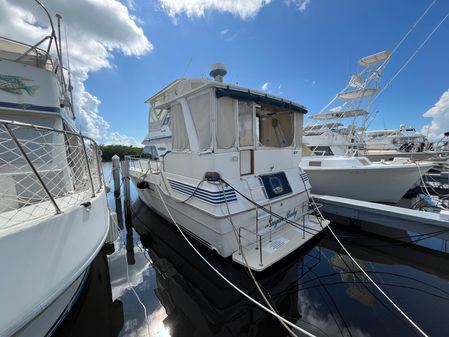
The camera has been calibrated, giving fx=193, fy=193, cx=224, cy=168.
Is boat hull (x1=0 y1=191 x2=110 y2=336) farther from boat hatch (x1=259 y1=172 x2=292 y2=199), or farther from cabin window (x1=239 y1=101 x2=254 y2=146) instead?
boat hatch (x1=259 y1=172 x2=292 y2=199)

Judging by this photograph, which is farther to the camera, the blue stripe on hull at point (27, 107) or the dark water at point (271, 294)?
the blue stripe on hull at point (27, 107)

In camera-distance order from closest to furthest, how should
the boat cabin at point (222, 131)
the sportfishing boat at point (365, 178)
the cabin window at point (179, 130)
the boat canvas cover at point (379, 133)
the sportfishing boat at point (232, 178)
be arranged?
the sportfishing boat at point (232, 178), the boat cabin at point (222, 131), the cabin window at point (179, 130), the sportfishing boat at point (365, 178), the boat canvas cover at point (379, 133)

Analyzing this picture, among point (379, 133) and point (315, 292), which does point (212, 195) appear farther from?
point (379, 133)

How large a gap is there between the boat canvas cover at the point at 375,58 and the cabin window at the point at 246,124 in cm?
795

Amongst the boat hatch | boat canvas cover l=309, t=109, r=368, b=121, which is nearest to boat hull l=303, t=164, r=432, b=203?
the boat hatch

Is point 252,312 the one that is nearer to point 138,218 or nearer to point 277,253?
point 277,253

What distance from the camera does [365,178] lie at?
6.76 m

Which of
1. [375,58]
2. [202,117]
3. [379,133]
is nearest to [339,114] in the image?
[375,58]

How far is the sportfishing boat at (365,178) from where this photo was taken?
6520 mm

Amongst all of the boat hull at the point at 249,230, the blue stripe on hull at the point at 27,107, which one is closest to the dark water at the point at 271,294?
the boat hull at the point at 249,230

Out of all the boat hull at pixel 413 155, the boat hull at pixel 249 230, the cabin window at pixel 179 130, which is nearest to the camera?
the boat hull at pixel 249 230

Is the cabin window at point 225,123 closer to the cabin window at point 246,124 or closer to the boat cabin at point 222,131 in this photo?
the boat cabin at point 222,131

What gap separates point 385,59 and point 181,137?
969 cm

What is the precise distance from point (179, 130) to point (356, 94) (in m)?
9.27
